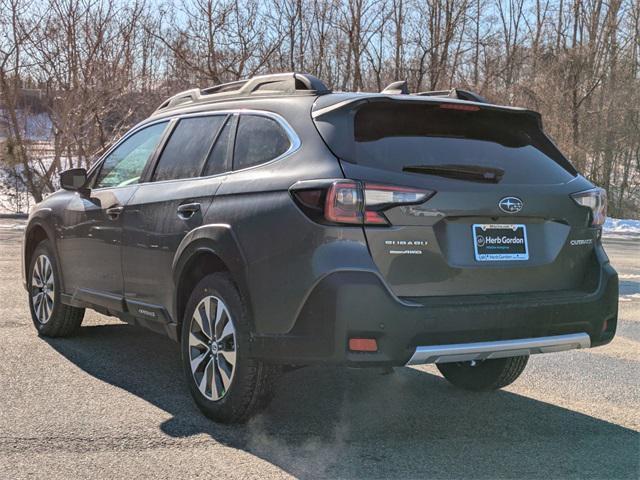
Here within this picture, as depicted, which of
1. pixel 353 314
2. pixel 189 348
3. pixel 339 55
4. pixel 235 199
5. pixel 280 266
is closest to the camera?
pixel 353 314

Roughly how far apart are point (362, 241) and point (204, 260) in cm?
121

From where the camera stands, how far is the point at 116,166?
19.1ft

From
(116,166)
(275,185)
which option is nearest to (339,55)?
(116,166)

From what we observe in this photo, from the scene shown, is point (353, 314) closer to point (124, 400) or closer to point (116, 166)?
point (124, 400)

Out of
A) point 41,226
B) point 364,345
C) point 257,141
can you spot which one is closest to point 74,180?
point 41,226

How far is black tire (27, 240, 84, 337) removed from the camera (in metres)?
6.24

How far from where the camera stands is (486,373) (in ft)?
16.5

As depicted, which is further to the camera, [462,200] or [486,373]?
[486,373]

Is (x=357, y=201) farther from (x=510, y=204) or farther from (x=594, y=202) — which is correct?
(x=594, y=202)

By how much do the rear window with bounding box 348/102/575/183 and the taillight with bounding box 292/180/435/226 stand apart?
0.50 ft

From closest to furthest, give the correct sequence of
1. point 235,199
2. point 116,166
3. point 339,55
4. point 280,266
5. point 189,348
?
point 280,266, point 235,199, point 189,348, point 116,166, point 339,55

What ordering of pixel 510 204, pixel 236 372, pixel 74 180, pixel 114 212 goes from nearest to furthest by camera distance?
pixel 510 204 < pixel 236 372 < pixel 114 212 < pixel 74 180

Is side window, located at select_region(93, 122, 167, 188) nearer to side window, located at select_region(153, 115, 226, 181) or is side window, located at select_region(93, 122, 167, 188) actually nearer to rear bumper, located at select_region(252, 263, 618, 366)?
side window, located at select_region(153, 115, 226, 181)

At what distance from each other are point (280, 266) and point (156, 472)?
1128 millimetres
